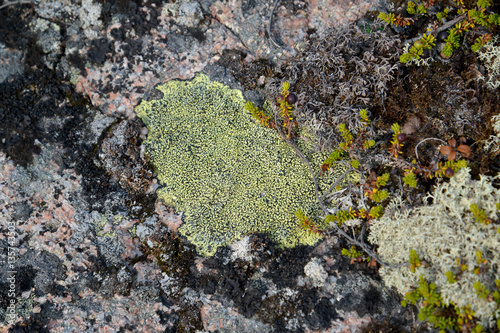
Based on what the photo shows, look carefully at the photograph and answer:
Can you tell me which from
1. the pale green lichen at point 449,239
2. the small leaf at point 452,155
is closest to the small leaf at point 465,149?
the small leaf at point 452,155

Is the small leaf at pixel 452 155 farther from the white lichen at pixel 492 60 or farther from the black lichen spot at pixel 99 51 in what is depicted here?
the black lichen spot at pixel 99 51

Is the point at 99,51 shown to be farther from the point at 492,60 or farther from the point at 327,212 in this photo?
the point at 492,60

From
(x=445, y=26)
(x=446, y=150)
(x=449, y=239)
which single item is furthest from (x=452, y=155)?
(x=445, y=26)

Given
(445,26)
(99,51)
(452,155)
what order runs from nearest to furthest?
(452,155) → (445,26) → (99,51)

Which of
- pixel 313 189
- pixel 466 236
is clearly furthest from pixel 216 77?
pixel 466 236

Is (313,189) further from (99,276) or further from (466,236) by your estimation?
(99,276)

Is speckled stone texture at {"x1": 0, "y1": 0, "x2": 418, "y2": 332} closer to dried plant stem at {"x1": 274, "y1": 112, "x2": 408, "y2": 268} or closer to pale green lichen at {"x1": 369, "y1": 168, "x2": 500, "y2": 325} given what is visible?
dried plant stem at {"x1": 274, "y1": 112, "x2": 408, "y2": 268}
